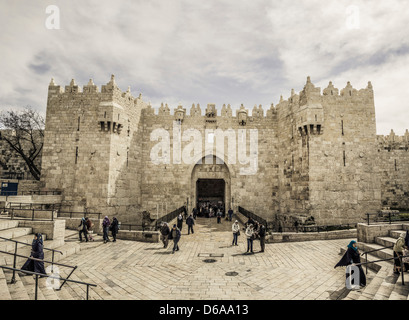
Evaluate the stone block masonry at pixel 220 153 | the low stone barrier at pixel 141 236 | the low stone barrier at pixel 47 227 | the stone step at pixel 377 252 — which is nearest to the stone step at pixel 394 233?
the stone step at pixel 377 252

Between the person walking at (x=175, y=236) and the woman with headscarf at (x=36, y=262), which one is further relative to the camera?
the person walking at (x=175, y=236)

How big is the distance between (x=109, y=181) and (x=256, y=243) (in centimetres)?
1237

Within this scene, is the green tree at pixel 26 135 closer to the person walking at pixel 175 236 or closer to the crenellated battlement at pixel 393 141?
the person walking at pixel 175 236

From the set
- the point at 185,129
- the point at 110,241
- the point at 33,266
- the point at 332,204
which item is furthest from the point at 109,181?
the point at 332,204

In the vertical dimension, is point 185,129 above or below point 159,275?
above

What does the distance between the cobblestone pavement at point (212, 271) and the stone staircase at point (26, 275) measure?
0.49 metres

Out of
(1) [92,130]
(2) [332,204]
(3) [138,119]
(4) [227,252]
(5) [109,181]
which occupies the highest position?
→ (3) [138,119]

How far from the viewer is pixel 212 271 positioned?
909cm

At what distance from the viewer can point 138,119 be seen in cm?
2241

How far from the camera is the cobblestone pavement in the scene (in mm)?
7223

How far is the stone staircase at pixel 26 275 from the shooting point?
6.23 meters

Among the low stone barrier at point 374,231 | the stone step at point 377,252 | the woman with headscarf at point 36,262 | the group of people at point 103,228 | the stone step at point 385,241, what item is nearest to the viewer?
the woman with headscarf at point 36,262

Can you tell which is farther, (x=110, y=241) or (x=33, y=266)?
(x=110, y=241)
